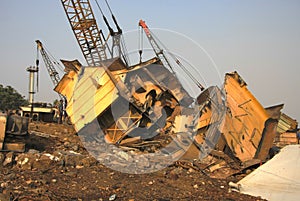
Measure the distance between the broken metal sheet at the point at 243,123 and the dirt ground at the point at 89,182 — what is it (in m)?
0.82

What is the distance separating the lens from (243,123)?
7.45 meters

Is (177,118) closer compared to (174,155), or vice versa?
(174,155)

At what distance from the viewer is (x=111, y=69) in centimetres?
935

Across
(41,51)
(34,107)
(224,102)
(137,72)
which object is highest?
(41,51)

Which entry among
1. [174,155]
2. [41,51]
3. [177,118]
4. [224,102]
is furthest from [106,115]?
[41,51]

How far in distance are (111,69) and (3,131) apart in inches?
133

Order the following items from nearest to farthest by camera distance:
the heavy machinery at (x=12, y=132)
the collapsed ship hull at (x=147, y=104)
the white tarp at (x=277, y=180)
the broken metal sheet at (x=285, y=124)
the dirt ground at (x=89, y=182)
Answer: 1. the dirt ground at (x=89, y=182)
2. the white tarp at (x=277, y=180)
3. the heavy machinery at (x=12, y=132)
4. the collapsed ship hull at (x=147, y=104)
5. the broken metal sheet at (x=285, y=124)

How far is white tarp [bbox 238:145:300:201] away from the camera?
529 centimetres

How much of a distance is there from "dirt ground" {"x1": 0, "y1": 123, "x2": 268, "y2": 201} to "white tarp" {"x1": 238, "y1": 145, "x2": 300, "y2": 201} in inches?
11.0

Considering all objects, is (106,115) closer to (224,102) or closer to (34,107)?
(224,102)

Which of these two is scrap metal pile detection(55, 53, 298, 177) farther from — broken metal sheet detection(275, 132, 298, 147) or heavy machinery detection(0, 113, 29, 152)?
broken metal sheet detection(275, 132, 298, 147)

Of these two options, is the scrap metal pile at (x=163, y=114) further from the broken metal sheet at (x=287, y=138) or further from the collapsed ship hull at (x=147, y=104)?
the broken metal sheet at (x=287, y=138)

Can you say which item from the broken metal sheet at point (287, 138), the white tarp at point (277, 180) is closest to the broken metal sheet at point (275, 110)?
the white tarp at point (277, 180)

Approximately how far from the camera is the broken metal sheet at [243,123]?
7.32 meters
